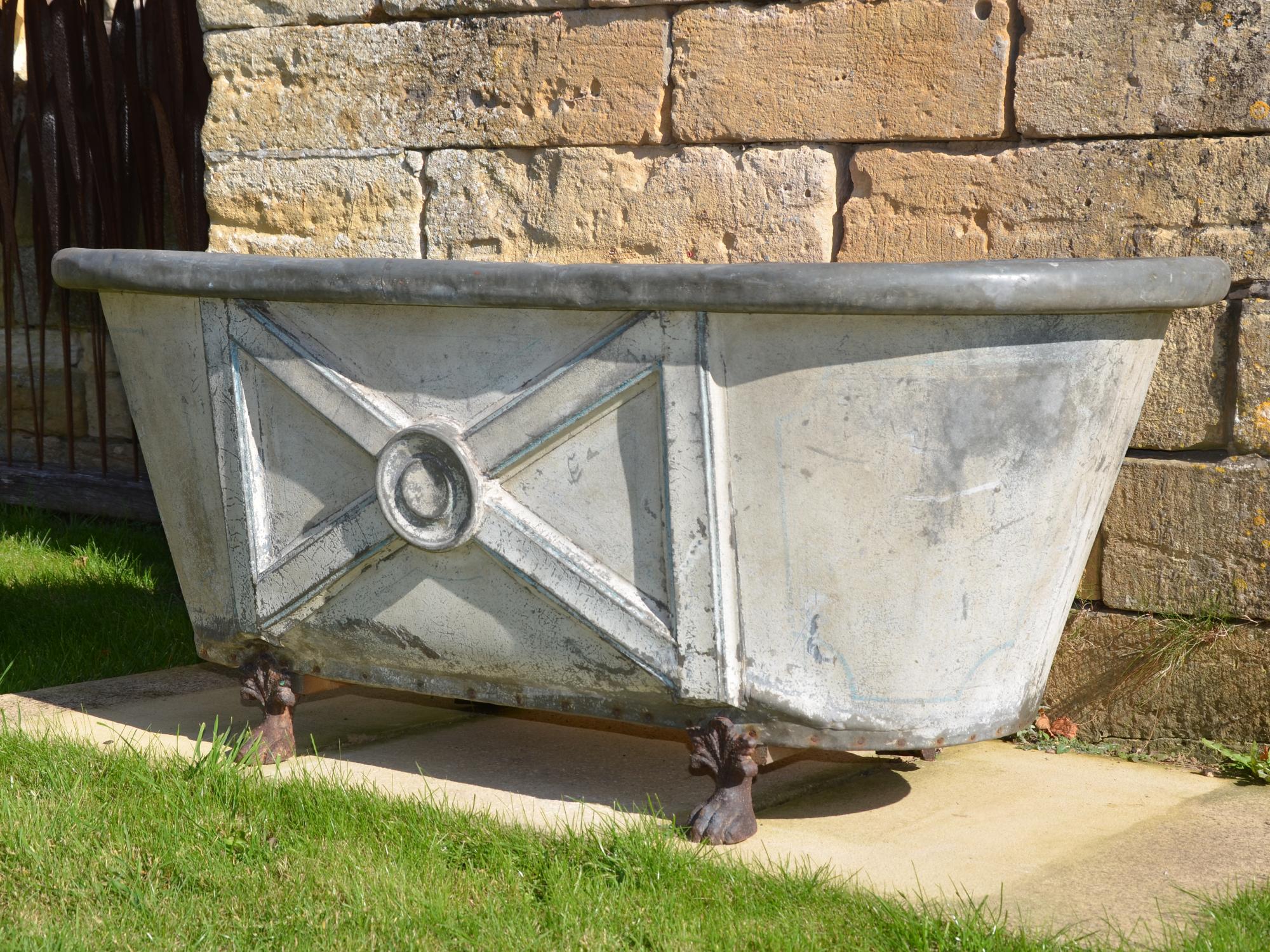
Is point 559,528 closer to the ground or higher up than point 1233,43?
closer to the ground

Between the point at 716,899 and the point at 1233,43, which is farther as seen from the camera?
the point at 1233,43

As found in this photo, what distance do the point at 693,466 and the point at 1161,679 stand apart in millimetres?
1307

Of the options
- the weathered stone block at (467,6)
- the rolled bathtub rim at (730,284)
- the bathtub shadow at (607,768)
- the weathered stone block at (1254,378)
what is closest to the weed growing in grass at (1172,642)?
the weathered stone block at (1254,378)

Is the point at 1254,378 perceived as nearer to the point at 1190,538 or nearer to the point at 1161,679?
the point at 1190,538

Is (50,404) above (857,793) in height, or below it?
above

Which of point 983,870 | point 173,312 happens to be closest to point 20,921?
point 173,312

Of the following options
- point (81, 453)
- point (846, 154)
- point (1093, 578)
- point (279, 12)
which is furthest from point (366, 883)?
point (81, 453)

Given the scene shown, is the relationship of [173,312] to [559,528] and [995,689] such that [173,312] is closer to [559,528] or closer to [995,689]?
[559,528]

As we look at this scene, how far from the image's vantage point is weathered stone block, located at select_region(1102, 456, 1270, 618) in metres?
2.82

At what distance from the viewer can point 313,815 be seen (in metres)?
2.43

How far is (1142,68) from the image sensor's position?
282 centimetres

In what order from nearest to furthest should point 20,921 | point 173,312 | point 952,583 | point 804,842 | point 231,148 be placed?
point 20,921 → point 952,583 → point 804,842 → point 173,312 → point 231,148

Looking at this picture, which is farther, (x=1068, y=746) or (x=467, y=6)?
(x=467, y=6)

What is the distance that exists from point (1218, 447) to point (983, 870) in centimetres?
113
